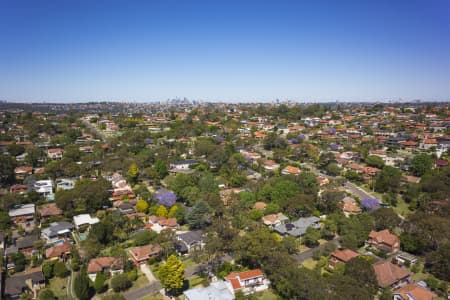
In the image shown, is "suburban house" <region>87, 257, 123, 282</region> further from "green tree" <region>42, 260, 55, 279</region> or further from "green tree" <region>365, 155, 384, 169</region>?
"green tree" <region>365, 155, 384, 169</region>

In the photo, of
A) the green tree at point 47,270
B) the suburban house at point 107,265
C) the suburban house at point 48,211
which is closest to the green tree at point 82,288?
the suburban house at point 107,265

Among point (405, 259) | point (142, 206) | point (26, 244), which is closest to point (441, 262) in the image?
point (405, 259)

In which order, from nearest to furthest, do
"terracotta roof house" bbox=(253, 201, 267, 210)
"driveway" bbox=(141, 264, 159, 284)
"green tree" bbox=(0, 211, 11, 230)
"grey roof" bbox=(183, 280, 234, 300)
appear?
1. "grey roof" bbox=(183, 280, 234, 300)
2. "driveway" bbox=(141, 264, 159, 284)
3. "green tree" bbox=(0, 211, 11, 230)
4. "terracotta roof house" bbox=(253, 201, 267, 210)

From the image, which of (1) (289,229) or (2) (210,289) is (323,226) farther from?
(2) (210,289)

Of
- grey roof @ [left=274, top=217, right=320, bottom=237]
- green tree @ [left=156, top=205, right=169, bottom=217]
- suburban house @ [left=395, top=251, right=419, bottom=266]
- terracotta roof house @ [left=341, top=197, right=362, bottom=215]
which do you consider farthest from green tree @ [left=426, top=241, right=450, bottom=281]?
green tree @ [left=156, top=205, right=169, bottom=217]

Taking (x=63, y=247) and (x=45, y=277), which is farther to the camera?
(x=63, y=247)

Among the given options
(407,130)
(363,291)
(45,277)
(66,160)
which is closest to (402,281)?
(363,291)

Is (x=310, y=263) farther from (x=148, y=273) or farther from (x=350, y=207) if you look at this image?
(x=148, y=273)
